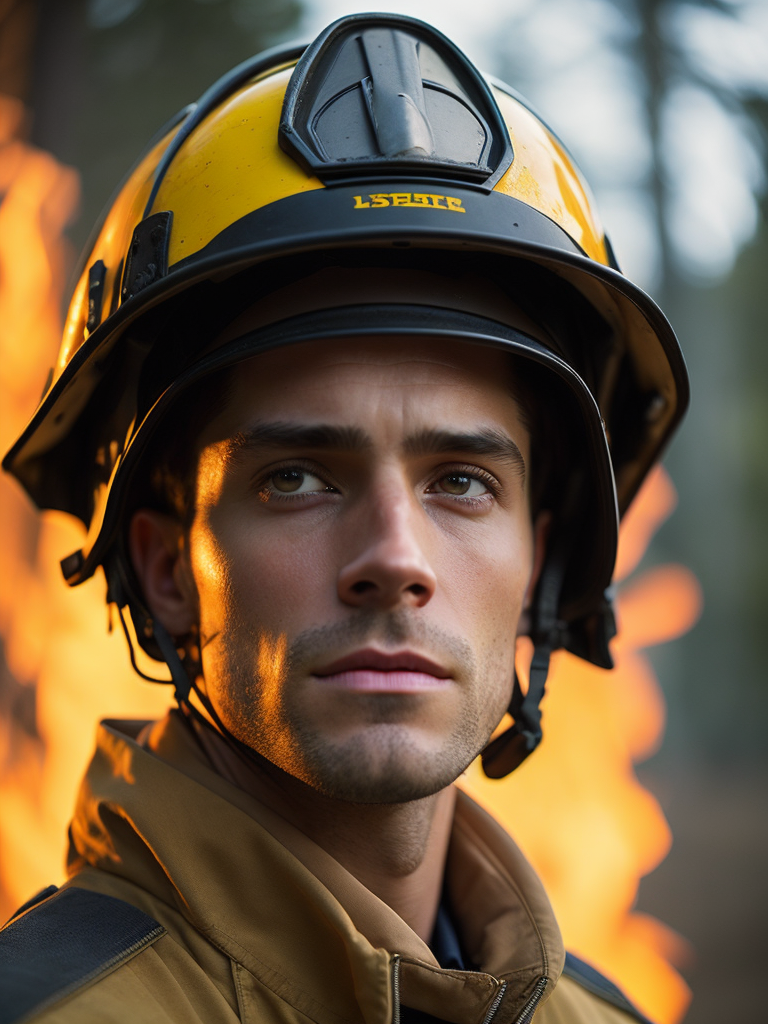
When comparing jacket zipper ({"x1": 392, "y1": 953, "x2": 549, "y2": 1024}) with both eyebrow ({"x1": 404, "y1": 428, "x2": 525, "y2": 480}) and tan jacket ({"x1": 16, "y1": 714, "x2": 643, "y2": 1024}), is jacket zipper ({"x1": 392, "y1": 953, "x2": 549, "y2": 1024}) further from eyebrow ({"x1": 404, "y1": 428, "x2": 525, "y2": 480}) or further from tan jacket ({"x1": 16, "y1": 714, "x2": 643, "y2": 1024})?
eyebrow ({"x1": 404, "y1": 428, "x2": 525, "y2": 480})

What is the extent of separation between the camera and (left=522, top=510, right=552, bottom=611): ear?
2576 millimetres

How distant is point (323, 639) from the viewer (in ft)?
6.06

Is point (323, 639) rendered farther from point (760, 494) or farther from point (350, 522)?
point (760, 494)

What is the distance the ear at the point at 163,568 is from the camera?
7.38 ft

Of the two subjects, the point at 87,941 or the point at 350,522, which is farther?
the point at 350,522

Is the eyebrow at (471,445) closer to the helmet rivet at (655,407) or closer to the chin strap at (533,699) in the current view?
the chin strap at (533,699)

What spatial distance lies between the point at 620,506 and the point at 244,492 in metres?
1.32

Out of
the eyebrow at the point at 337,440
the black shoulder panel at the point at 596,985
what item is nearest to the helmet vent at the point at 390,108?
the eyebrow at the point at 337,440

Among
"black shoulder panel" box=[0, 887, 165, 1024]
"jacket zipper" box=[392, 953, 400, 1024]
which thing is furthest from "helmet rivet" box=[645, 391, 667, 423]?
"black shoulder panel" box=[0, 887, 165, 1024]

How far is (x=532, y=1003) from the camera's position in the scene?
1.90 m

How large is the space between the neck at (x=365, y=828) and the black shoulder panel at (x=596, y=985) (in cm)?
42

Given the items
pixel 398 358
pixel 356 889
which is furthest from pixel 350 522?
pixel 356 889

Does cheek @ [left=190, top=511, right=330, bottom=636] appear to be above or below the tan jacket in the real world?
above

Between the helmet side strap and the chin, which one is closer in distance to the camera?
the chin
